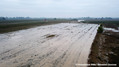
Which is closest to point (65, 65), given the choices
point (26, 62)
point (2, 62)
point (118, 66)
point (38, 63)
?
point (38, 63)

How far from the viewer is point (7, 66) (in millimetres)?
8000

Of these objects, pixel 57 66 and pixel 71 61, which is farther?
pixel 71 61

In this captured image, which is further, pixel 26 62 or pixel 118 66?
pixel 26 62

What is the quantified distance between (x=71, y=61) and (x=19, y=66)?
478 cm

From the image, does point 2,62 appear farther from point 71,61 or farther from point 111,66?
point 111,66

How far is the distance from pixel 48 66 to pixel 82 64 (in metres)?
3.12

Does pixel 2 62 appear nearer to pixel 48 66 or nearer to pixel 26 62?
pixel 26 62

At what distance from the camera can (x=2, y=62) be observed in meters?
8.61

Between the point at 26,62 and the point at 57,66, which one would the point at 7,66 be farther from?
the point at 57,66

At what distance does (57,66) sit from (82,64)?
2349mm

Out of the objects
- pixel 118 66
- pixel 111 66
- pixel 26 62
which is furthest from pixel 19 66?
pixel 118 66

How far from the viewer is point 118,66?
807 cm

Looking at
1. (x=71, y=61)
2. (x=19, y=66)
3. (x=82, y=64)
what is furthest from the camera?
(x=71, y=61)

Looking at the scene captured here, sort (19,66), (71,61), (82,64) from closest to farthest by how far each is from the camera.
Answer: (19,66) < (82,64) < (71,61)
